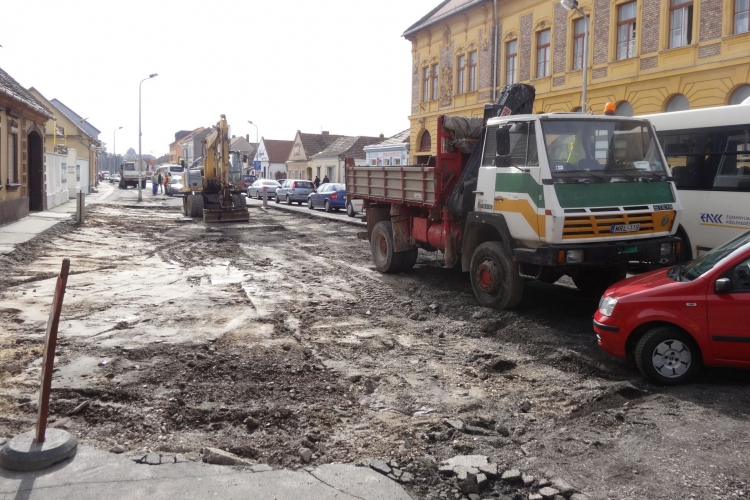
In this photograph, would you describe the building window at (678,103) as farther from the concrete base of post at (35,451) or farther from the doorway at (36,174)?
the doorway at (36,174)

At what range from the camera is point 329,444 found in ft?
16.7

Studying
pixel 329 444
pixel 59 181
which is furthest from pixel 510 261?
pixel 59 181

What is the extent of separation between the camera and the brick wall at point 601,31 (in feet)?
88.1

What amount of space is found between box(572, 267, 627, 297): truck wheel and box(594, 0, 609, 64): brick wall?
19.1 metres

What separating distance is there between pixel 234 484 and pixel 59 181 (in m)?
33.0

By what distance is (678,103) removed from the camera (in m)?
24.2

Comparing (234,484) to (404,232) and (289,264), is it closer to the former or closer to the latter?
(404,232)

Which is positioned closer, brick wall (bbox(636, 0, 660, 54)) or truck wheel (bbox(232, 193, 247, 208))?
brick wall (bbox(636, 0, 660, 54))

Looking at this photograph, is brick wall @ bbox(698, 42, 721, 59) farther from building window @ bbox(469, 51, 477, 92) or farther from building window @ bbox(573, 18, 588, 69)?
building window @ bbox(469, 51, 477, 92)

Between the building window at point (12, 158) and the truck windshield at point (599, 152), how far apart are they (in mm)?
19624

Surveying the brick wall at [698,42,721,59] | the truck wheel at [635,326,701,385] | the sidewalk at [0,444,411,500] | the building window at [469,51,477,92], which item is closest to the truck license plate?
the truck wheel at [635,326,701,385]

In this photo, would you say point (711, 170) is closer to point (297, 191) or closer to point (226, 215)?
point (226, 215)

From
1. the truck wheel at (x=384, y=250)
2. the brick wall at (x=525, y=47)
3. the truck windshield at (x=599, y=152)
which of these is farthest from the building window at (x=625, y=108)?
the truck windshield at (x=599, y=152)

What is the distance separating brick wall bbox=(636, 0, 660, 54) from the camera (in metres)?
24.6
